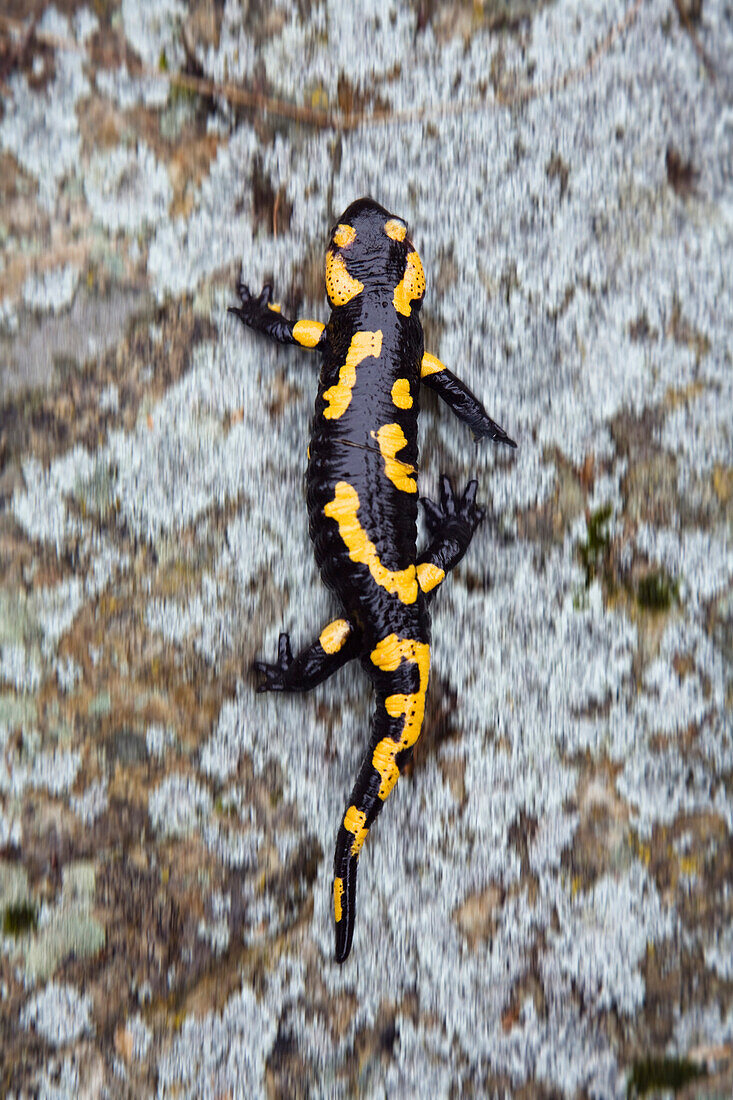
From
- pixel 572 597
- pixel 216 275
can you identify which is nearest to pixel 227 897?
pixel 572 597

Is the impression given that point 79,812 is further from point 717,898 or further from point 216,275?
point 717,898

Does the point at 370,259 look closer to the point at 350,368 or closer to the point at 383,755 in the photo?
the point at 350,368

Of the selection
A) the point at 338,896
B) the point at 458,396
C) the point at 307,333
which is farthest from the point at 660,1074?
the point at 307,333

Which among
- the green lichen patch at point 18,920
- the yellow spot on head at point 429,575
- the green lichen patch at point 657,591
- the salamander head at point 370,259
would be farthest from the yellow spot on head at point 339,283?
the green lichen patch at point 18,920

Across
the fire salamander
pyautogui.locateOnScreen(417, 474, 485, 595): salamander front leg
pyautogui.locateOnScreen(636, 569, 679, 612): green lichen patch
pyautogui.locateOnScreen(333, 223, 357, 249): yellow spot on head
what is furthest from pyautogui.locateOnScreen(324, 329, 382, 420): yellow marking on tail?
pyautogui.locateOnScreen(636, 569, 679, 612): green lichen patch

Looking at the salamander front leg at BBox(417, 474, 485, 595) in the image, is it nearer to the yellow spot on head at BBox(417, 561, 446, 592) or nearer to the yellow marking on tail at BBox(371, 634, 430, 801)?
the yellow spot on head at BBox(417, 561, 446, 592)

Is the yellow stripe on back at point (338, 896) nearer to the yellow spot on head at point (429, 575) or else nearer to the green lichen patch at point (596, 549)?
the yellow spot on head at point (429, 575)
